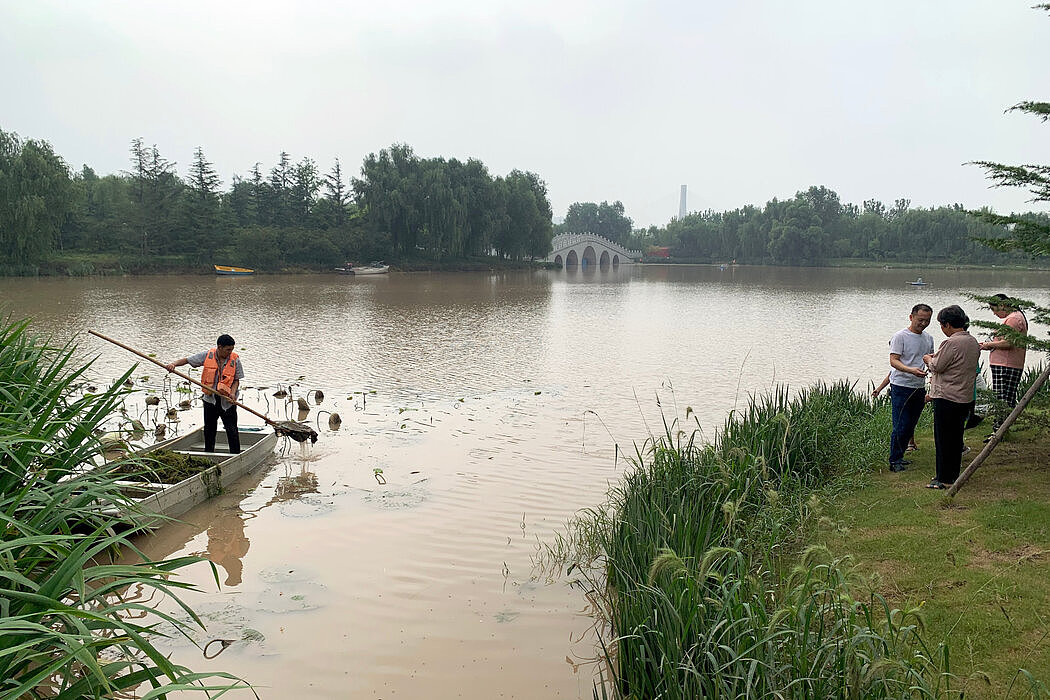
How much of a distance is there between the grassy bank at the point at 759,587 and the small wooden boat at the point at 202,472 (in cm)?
333

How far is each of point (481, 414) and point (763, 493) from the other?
6281 millimetres

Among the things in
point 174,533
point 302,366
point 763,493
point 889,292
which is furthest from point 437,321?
point 889,292

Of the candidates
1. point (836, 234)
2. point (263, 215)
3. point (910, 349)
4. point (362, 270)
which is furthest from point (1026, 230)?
point (836, 234)

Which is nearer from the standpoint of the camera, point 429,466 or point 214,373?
point 214,373

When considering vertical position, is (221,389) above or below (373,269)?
below

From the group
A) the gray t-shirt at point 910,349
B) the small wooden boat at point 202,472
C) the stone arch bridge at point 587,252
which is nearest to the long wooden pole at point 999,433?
the gray t-shirt at point 910,349

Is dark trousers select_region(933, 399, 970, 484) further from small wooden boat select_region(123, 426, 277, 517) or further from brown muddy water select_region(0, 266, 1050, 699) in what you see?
small wooden boat select_region(123, 426, 277, 517)

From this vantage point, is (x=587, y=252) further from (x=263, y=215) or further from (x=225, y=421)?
(x=225, y=421)

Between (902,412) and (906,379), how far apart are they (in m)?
0.33

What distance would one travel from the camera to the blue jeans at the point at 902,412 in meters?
6.75

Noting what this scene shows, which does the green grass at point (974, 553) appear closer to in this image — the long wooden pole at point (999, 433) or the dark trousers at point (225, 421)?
the long wooden pole at point (999, 433)

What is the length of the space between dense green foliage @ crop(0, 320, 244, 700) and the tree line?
40785mm

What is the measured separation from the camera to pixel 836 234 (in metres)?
84.4

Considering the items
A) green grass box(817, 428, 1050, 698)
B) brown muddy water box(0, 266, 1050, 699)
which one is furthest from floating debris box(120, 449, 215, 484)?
green grass box(817, 428, 1050, 698)
